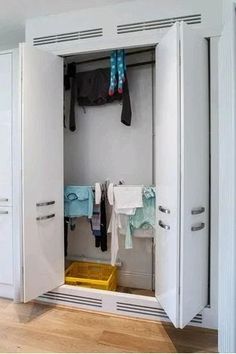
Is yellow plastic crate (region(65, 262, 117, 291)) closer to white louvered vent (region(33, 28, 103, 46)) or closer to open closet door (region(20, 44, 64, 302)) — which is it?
open closet door (region(20, 44, 64, 302))

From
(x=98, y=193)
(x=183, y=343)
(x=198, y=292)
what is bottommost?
(x=183, y=343)

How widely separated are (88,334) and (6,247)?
3.57 ft

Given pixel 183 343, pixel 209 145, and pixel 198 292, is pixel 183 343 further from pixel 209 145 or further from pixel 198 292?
pixel 209 145

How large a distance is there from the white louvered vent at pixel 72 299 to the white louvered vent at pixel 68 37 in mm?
2180

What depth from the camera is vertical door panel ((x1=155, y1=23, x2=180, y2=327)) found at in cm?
182

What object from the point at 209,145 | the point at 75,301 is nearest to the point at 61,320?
the point at 75,301

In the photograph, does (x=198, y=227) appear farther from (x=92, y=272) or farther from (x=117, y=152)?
(x=92, y=272)

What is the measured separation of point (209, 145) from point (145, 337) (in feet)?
4.78

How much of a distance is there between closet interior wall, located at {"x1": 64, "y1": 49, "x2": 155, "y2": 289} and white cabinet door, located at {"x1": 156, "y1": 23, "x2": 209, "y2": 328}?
1.96 ft

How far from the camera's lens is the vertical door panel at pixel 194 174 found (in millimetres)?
1812

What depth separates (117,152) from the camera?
111 inches

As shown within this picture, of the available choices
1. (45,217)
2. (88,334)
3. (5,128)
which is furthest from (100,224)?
(5,128)

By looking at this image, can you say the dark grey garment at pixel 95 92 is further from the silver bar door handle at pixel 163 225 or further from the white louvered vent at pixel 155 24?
the silver bar door handle at pixel 163 225

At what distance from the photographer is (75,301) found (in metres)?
2.42
